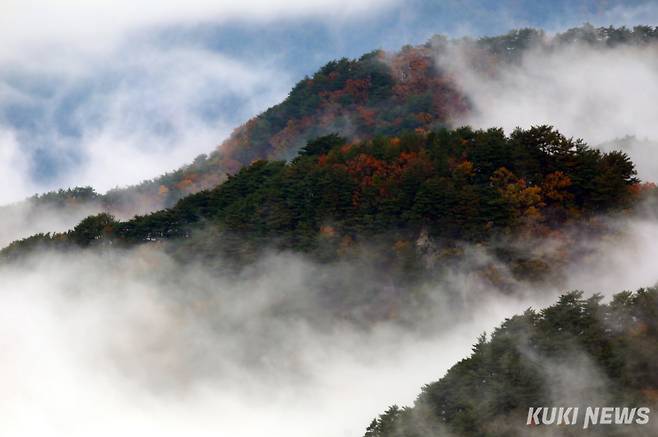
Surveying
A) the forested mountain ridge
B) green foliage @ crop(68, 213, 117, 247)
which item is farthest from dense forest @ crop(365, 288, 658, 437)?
the forested mountain ridge

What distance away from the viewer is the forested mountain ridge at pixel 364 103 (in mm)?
122062

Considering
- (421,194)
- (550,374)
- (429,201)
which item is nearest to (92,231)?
(421,194)

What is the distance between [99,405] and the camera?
6056 cm

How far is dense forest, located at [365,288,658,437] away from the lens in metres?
35.1

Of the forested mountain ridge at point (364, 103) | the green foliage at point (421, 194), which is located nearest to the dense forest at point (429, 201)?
the green foliage at point (421, 194)

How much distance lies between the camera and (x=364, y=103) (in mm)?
127125

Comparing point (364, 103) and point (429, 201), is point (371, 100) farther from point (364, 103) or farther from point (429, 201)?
point (429, 201)

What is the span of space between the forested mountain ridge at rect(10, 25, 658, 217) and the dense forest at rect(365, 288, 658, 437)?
77.5 m

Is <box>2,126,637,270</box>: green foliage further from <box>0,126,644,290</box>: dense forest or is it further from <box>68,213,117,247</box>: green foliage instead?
<box>68,213,117,247</box>: green foliage

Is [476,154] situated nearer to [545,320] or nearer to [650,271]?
[650,271]

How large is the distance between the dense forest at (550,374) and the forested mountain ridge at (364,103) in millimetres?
77531

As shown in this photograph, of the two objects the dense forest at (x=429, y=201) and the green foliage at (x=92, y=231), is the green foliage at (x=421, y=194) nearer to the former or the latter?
the dense forest at (x=429, y=201)

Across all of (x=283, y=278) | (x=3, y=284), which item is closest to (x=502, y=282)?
(x=283, y=278)

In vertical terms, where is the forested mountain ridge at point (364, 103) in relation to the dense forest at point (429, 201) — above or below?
above
